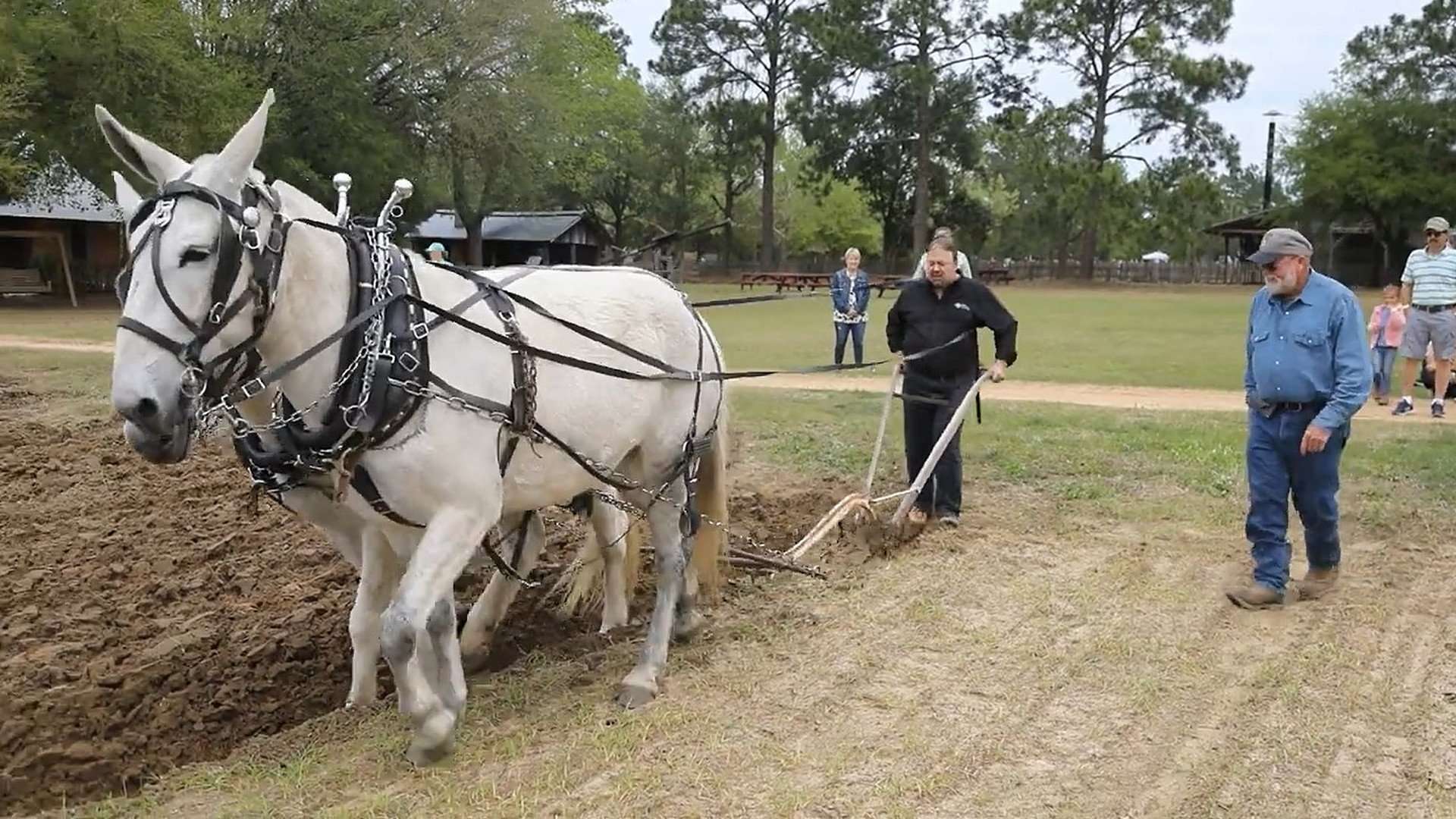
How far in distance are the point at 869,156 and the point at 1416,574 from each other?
51.7 metres

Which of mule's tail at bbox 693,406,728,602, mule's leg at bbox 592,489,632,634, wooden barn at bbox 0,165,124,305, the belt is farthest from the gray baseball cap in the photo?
wooden barn at bbox 0,165,124,305

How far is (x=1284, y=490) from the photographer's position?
5719mm

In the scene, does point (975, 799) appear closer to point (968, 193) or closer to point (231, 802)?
point (231, 802)

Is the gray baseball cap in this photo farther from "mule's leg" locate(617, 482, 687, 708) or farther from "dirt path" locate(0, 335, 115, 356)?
"dirt path" locate(0, 335, 115, 356)

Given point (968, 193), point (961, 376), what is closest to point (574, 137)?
point (968, 193)

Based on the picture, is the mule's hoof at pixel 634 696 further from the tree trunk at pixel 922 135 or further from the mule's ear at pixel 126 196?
the tree trunk at pixel 922 135

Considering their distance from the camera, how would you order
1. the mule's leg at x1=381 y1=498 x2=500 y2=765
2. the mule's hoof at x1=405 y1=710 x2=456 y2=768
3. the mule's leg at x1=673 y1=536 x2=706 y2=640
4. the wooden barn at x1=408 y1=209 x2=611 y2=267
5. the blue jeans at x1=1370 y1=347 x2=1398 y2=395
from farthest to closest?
the wooden barn at x1=408 y1=209 x2=611 y2=267, the blue jeans at x1=1370 y1=347 x2=1398 y2=395, the mule's leg at x1=673 y1=536 x2=706 y2=640, the mule's hoof at x1=405 y1=710 x2=456 y2=768, the mule's leg at x1=381 y1=498 x2=500 y2=765

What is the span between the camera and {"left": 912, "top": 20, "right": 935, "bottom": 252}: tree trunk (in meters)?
50.5

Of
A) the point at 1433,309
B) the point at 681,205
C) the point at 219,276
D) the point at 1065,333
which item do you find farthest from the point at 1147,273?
the point at 219,276

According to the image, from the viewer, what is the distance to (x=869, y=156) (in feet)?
184

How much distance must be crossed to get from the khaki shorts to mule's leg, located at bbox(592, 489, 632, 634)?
927 centimetres

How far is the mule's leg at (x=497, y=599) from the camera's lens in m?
5.12

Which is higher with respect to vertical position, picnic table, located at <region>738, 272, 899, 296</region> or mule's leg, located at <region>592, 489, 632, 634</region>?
picnic table, located at <region>738, 272, 899, 296</region>

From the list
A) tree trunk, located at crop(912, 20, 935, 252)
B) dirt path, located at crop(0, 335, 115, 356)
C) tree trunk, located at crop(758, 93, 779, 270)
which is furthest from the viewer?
tree trunk, located at crop(758, 93, 779, 270)
